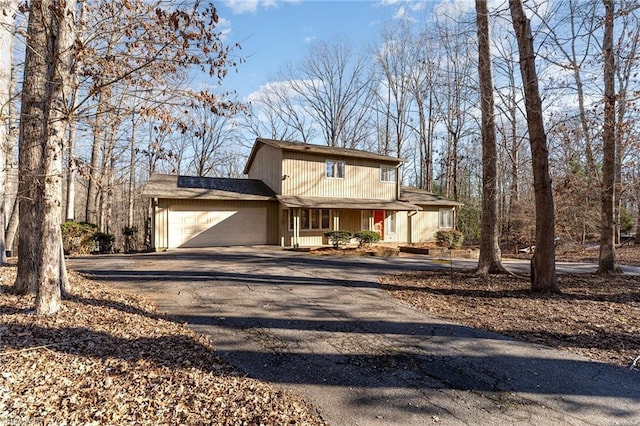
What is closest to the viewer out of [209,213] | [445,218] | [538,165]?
[538,165]

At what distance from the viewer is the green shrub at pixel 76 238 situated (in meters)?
14.0

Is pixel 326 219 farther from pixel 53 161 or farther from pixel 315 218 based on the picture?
pixel 53 161

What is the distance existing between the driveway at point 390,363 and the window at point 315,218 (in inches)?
431

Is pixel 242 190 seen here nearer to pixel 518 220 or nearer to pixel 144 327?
pixel 144 327

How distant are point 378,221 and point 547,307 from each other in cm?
1435

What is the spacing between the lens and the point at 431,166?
3095 centimetres

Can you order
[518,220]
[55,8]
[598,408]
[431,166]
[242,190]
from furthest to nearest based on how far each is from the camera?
[431,166], [518,220], [242,190], [55,8], [598,408]

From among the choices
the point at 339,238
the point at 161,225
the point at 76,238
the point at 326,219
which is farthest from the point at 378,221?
the point at 76,238

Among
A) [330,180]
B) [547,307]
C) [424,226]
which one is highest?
[330,180]

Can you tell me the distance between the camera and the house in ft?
53.6

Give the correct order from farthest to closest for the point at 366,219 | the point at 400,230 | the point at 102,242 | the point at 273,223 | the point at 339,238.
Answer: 1. the point at 400,230
2. the point at 366,219
3. the point at 273,223
4. the point at 339,238
5. the point at 102,242

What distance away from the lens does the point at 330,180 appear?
1920cm

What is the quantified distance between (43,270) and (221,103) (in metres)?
3.59

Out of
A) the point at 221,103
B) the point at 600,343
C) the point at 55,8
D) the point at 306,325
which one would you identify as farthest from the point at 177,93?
the point at 600,343
